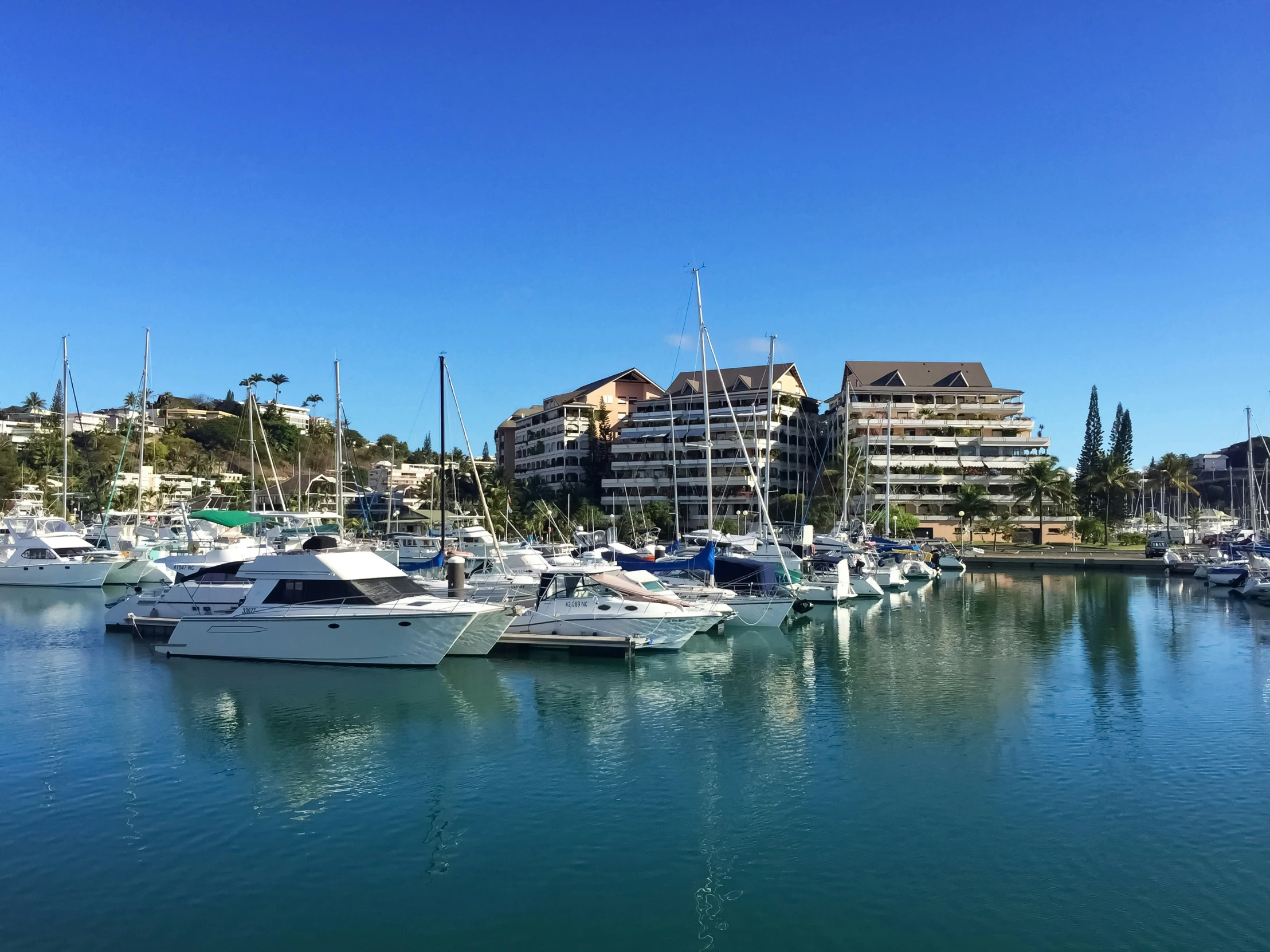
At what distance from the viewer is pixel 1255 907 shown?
13094mm

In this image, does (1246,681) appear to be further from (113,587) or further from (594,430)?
(594,430)

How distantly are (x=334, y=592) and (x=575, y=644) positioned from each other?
874 centimetres

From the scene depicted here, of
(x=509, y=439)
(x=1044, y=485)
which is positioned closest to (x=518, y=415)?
(x=509, y=439)

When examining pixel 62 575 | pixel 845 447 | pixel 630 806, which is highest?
pixel 845 447

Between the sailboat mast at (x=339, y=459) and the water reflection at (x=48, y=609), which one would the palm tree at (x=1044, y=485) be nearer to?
the sailboat mast at (x=339, y=459)

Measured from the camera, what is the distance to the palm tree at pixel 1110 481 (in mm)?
104688

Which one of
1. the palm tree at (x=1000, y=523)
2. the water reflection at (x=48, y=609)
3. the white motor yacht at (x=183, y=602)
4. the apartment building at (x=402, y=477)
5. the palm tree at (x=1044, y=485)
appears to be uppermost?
the apartment building at (x=402, y=477)

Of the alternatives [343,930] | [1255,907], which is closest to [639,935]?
[343,930]

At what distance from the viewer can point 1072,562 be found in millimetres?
83562

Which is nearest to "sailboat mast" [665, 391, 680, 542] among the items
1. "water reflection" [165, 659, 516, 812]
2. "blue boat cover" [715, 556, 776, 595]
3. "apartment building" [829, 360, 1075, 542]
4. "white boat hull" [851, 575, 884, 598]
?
"white boat hull" [851, 575, 884, 598]

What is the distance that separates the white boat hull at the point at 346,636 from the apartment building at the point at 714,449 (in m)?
84.1

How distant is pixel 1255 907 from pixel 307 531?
→ 230 feet

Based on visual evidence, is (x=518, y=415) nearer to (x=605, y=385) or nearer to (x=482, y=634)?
(x=605, y=385)

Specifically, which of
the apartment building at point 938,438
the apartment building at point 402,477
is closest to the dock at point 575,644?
the apartment building at point 938,438
